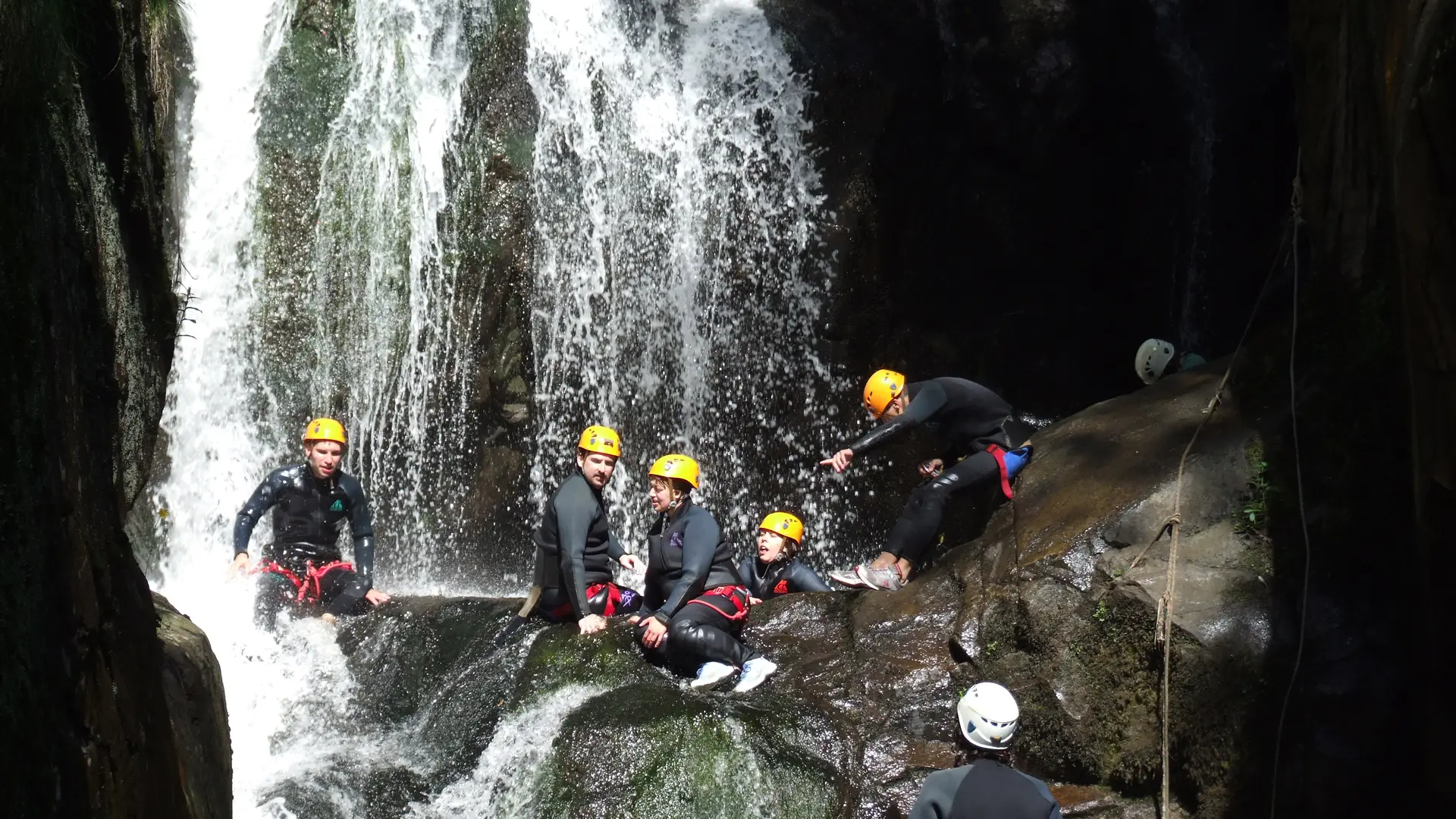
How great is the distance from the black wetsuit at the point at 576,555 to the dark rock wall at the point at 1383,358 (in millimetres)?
3862

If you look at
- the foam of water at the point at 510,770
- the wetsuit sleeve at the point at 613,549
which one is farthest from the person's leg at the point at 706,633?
the wetsuit sleeve at the point at 613,549

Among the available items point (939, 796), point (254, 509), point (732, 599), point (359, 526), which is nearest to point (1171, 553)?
point (732, 599)

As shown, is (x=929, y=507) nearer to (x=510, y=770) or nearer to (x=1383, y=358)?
(x=1383, y=358)

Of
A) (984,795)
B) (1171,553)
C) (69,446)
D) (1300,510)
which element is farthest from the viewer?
(1171,553)

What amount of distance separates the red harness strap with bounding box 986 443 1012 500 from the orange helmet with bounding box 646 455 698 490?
75.7 inches

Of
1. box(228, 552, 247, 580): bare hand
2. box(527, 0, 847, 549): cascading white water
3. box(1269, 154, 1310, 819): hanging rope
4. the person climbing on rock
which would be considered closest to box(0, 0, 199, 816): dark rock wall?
box(228, 552, 247, 580): bare hand

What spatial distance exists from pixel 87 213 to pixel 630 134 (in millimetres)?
8756

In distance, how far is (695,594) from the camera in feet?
22.9

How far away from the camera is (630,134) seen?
12539 millimetres

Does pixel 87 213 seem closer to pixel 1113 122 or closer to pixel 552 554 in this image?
Result: pixel 552 554

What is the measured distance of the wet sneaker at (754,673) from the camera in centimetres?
680

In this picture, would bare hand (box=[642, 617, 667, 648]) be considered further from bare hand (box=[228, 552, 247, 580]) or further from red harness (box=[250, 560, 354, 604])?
bare hand (box=[228, 552, 247, 580])

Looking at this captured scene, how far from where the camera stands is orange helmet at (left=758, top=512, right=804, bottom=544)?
8734mm

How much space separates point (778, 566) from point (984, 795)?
4789 millimetres
